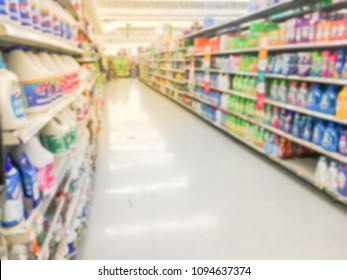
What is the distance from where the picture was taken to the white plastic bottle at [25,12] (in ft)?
4.09

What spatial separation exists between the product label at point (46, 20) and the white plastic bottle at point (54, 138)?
0.55 meters

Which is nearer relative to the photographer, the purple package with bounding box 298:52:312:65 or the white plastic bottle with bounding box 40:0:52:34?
the white plastic bottle with bounding box 40:0:52:34

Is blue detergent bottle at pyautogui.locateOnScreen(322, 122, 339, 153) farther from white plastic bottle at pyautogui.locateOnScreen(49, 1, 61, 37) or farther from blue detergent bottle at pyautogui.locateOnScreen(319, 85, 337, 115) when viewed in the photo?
white plastic bottle at pyautogui.locateOnScreen(49, 1, 61, 37)

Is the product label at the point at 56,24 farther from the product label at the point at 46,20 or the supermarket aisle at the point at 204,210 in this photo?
the supermarket aisle at the point at 204,210

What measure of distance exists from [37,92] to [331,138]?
102 inches

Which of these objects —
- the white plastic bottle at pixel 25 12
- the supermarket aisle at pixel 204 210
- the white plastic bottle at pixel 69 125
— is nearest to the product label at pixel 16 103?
the white plastic bottle at pixel 25 12

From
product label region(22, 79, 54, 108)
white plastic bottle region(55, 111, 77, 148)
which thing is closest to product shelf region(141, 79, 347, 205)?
white plastic bottle region(55, 111, 77, 148)

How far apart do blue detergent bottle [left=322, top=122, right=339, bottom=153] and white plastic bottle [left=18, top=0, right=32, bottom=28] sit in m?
2.67

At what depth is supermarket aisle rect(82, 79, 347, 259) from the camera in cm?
223

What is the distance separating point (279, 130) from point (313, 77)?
2.84 feet

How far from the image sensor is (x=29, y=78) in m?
1.34

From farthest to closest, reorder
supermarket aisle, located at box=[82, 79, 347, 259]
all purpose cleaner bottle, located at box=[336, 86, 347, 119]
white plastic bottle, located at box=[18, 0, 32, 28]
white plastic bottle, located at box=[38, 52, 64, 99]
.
A: all purpose cleaner bottle, located at box=[336, 86, 347, 119] → supermarket aisle, located at box=[82, 79, 347, 259] → white plastic bottle, located at box=[38, 52, 64, 99] → white plastic bottle, located at box=[18, 0, 32, 28]
